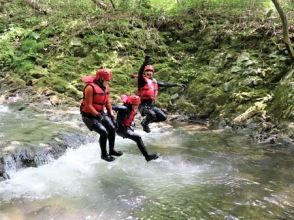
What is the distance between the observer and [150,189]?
8414 millimetres

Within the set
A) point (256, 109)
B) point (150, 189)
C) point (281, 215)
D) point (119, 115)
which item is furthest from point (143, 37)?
point (281, 215)

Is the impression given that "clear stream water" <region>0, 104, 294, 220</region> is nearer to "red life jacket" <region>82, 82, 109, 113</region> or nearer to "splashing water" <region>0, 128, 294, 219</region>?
"splashing water" <region>0, 128, 294, 219</region>

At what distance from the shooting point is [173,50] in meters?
17.3

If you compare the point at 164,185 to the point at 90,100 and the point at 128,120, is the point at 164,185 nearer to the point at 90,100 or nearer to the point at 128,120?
the point at 128,120

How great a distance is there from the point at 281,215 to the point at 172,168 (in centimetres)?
299

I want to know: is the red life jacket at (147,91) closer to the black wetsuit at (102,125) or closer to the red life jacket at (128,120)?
the red life jacket at (128,120)

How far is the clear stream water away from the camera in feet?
24.0

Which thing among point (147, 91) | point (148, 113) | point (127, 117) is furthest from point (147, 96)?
point (127, 117)

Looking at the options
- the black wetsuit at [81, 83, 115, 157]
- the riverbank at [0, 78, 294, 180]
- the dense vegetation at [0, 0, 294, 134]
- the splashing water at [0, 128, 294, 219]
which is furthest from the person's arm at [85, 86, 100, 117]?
the dense vegetation at [0, 0, 294, 134]

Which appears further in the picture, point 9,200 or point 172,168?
point 172,168

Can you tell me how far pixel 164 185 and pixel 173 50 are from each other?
950 centimetres

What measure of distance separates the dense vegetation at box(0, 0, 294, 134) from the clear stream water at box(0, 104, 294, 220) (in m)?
2.53

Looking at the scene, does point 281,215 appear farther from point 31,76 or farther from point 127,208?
point 31,76

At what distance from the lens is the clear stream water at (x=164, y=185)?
7.32 meters
